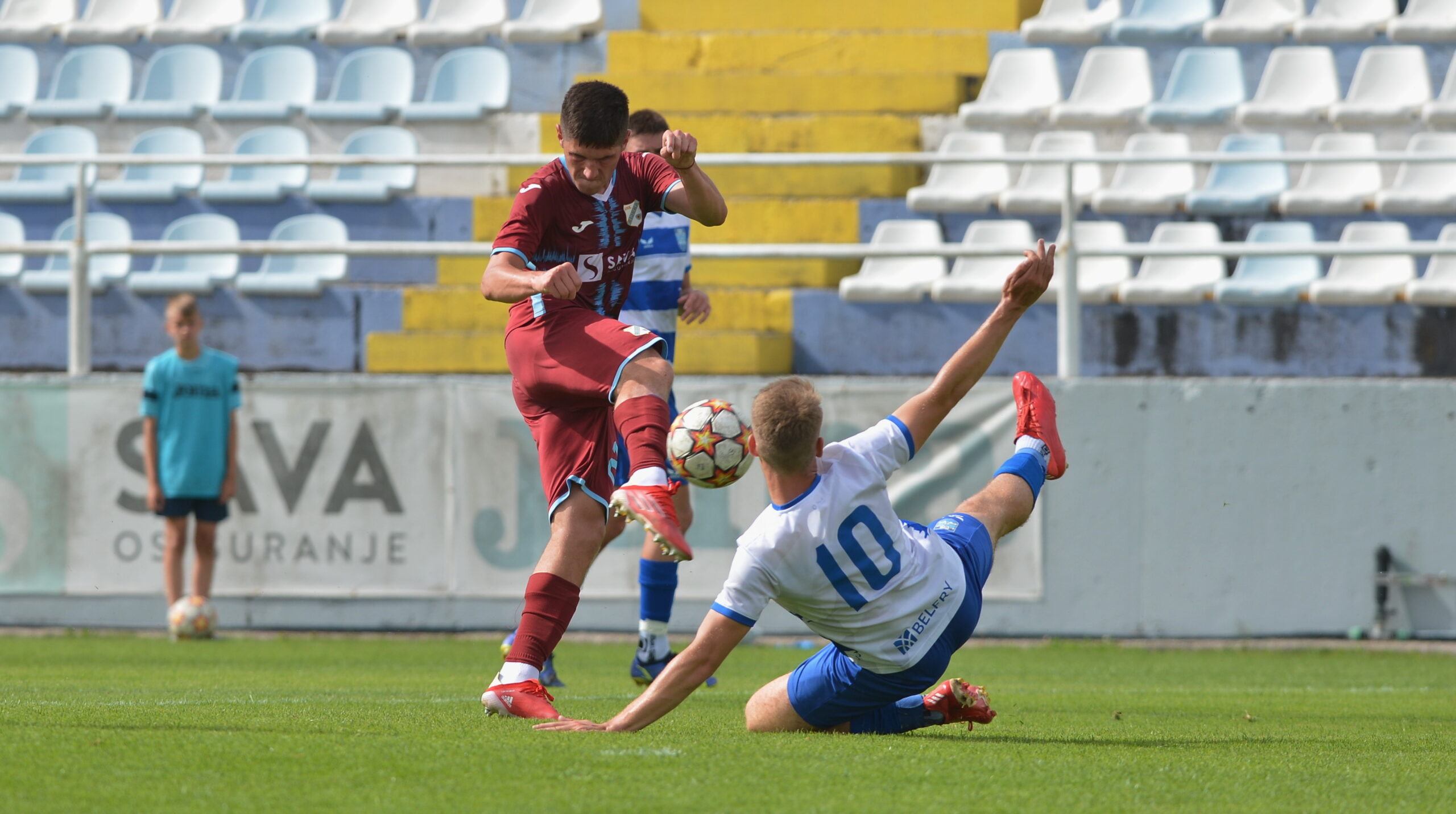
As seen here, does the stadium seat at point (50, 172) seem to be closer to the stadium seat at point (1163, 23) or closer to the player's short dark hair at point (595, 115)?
the stadium seat at point (1163, 23)

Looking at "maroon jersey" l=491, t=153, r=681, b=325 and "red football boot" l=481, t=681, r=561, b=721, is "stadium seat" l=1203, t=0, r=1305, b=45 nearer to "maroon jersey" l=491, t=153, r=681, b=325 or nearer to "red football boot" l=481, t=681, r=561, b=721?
"maroon jersey" l=491, t=153, r=681, b=325

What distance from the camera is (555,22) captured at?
581 inches

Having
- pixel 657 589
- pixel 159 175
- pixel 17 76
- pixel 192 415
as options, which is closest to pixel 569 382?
pixel 657 589

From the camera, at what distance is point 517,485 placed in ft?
31.6

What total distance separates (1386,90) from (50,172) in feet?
37.7

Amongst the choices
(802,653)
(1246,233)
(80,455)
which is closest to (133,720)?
(802,653)

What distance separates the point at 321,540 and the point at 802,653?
309cm

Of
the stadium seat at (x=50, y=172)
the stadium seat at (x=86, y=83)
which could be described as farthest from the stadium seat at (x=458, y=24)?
the stadium seat at (x=50, y=172)

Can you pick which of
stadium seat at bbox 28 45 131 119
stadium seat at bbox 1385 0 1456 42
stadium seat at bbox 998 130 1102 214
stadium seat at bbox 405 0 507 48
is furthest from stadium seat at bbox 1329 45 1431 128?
stadium seat at bbox 28 45 131 119

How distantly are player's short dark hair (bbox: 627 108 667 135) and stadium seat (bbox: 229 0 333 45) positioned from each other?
9.31m

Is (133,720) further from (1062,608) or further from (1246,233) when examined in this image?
(1246,233)

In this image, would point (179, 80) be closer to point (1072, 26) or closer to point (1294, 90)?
point (1072, 26)

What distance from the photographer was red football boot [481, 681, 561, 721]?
466cm

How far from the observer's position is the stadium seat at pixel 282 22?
15102 millimetres
